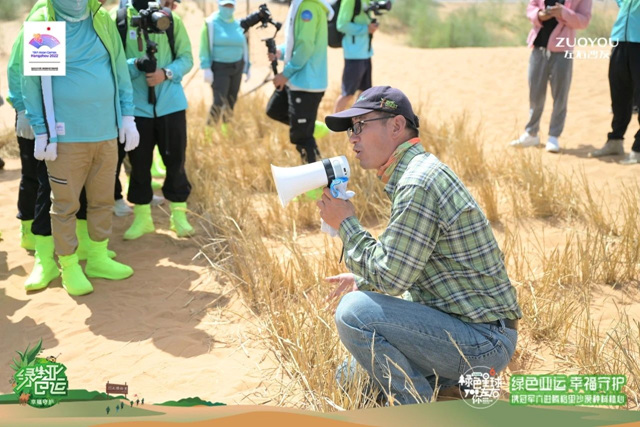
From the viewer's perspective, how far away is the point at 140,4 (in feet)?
13.9

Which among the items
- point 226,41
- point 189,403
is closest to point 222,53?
point 226,41

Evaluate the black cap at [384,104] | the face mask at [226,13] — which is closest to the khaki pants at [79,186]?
the black cap at [384,104]

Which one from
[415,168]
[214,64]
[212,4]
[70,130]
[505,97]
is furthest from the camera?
[212,4]

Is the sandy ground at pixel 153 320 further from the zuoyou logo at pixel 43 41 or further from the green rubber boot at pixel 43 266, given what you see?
the zuoyou logo at pixel 43 41

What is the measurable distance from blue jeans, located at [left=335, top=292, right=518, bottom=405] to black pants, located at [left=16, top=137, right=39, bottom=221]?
2445 mm

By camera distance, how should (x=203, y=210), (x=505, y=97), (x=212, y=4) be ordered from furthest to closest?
(x=212, y=4)
(x=505, y=97)
(x=203, y=210)

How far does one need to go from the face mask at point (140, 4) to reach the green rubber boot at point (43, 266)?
5.03 ft

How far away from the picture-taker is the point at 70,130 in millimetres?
3613

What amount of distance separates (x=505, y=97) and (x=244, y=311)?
264 inches

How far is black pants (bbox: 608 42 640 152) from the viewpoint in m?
5.84

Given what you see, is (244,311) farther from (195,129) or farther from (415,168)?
(195,129)

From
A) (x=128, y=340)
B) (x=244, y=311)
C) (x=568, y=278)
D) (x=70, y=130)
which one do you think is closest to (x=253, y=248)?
(x=244, y=311)

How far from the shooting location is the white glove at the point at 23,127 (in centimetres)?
379

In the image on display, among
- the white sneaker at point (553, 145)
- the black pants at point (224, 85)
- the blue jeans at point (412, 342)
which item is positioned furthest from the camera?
the black pants at point (224, 85)
